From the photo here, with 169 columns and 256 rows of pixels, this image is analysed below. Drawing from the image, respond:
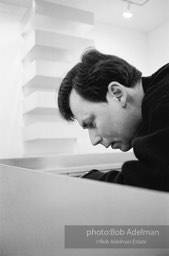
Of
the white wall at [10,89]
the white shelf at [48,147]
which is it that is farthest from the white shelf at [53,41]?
the white shelf at [48,147]

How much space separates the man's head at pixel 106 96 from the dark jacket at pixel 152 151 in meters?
0.13

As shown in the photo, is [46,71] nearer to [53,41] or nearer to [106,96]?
[53,41]

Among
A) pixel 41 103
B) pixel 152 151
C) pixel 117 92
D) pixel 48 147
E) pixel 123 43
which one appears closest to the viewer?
pixel 152 151

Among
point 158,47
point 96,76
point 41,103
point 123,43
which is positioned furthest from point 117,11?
point 96,76

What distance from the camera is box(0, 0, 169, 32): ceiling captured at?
89.9 inches

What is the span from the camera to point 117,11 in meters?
2.54

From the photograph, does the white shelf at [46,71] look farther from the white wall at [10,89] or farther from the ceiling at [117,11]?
the ceiling at [117,11]

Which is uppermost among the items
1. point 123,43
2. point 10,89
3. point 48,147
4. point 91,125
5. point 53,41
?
point 123,43

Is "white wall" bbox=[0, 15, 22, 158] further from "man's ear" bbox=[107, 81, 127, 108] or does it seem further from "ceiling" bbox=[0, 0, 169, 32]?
"man's ear" bbox=[107, 81, 127, 108]

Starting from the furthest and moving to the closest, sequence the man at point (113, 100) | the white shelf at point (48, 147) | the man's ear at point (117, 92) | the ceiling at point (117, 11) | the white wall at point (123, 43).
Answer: the white wall at point (123, 43)
the ceiling at point (117, 11)
the white shelf at point (48, 147)
the man's ear at point (117, 92)
the man at point (113, 100)

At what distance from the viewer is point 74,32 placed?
88.3 inches

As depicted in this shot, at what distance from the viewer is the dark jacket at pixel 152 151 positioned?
1.51 feet

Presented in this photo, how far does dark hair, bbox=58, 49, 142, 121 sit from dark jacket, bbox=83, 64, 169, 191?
0.15 metres

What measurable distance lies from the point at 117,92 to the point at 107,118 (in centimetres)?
8
